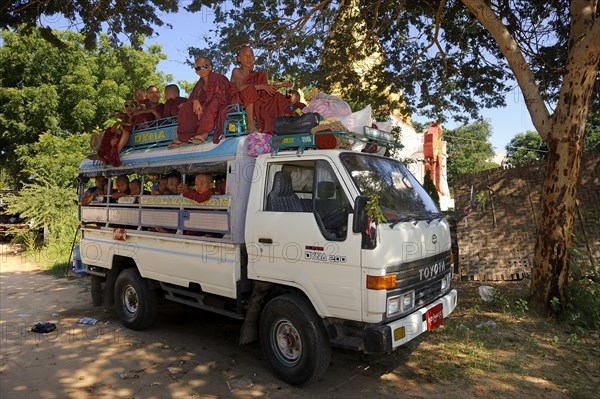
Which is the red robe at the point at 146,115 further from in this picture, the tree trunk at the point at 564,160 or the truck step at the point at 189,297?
the tree trunk at the point at 564,160

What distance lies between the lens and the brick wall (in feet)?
22.4

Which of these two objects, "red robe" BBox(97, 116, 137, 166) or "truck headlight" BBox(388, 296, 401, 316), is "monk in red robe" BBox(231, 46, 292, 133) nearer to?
"red robe" BBox(97, 116, 137, 166)

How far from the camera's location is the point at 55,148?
14.0 m

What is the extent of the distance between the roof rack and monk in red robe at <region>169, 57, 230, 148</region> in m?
0.84

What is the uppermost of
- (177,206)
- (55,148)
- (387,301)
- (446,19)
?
(446,19)

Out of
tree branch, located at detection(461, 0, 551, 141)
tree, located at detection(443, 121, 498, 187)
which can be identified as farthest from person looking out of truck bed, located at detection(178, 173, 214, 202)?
tree, located at detection(443, 121, 498, 187)

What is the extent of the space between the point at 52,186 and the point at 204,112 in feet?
36.1

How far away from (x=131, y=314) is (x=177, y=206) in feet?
6.14

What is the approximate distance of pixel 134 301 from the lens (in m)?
5.65

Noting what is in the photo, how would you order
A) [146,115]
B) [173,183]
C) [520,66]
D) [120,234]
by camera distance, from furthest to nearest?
[146,115], [520,66], [120,234], [173,183]

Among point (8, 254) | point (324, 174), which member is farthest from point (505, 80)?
point (8, 254)

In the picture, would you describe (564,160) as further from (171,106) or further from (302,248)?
(171,106)

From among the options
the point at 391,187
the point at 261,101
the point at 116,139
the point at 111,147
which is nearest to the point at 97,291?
the point at 111,147

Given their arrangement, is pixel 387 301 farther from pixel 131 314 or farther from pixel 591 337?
pixel 131 314
